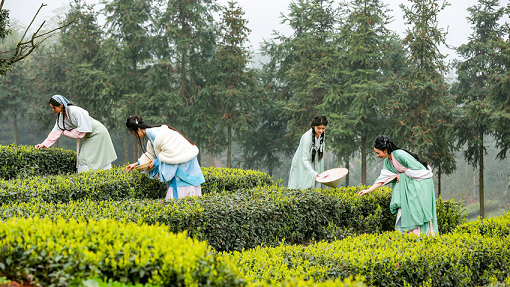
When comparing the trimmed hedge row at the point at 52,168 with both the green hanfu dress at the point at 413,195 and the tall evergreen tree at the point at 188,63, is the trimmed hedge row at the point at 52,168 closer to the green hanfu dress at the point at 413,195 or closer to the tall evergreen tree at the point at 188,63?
the green hanfu dress at the point at 413,195

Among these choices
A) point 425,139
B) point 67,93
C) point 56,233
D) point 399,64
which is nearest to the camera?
point 56,233

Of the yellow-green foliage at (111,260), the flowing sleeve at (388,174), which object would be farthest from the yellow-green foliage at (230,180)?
the yellow-green foliage at (111,260)

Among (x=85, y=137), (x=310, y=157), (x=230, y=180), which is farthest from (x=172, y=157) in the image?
(x=85, y=137)

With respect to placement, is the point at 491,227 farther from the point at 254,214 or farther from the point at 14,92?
the point at 14,92

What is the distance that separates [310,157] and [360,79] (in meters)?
12.8

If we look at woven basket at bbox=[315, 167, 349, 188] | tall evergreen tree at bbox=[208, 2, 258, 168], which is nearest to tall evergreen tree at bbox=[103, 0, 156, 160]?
tall evergreen tree at bbox=[208, 2, 258, 168]

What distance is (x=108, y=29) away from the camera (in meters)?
23.1

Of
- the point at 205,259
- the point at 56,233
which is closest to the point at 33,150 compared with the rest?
the point at 56,233

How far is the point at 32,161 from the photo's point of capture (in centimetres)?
916

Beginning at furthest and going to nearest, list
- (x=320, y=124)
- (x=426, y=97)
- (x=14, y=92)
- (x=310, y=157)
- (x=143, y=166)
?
(x=14, y=92), (x=426, y=97), (x=310, y=157), (x=320, y=124), (x=143, y=166)

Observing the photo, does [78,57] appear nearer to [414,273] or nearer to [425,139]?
[425,139]

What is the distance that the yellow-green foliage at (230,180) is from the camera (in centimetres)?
909

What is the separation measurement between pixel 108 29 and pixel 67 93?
4894 mm

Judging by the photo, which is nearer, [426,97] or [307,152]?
[307,152]
